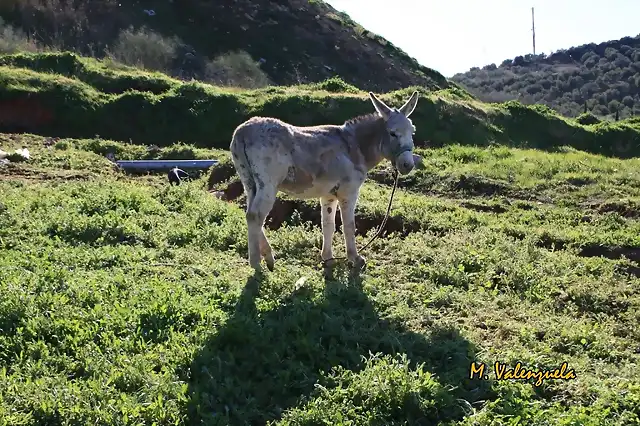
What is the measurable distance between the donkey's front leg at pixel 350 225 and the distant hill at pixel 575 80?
37750mm

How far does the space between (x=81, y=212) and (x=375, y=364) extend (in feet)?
18.4

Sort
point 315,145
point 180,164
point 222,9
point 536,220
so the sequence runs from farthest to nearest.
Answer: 1. point 222,9
2. point 180,164
3. point 536,220
4. point 315,145

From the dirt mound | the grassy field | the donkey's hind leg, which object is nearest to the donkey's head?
the grassy field

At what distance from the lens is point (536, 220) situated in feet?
34.8

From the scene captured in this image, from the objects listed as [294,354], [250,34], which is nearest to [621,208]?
[294,354]

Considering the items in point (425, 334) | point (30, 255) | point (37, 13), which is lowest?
point (425, 334)

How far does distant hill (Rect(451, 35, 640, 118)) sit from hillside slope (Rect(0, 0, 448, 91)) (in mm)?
9313

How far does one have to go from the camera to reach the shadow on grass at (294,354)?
465 cm

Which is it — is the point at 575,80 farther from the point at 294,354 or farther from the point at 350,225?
the point at 294,354

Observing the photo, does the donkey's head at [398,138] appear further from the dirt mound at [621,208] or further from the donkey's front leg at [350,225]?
the dirt mound at [621,208]

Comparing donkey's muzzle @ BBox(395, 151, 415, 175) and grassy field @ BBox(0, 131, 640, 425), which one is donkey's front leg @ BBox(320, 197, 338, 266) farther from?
donkey's muzzle @ BBox(395, 151, 415, 175)

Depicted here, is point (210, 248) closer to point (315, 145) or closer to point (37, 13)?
point (315, 145)

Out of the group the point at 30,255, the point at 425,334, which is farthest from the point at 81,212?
the point at 425,334

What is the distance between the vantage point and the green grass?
1822cm
